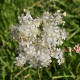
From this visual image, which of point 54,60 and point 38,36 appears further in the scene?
point 54,60

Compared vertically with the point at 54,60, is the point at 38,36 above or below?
above

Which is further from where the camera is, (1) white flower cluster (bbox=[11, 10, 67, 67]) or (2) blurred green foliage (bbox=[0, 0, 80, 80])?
(2) blurred green foliage (bbox=[0, 0, 80, 80])

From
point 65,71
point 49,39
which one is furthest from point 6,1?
point 49,39

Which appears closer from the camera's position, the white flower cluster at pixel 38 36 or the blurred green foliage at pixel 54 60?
the white flower cluster at pixel 38 36

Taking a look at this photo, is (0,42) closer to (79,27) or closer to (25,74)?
(25,74)
